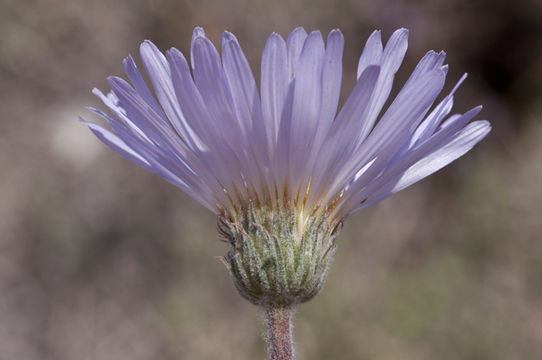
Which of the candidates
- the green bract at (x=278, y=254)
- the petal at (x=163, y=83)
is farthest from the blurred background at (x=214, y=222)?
the petal at (x=163, y=83)

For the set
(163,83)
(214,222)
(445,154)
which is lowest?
(214,222)

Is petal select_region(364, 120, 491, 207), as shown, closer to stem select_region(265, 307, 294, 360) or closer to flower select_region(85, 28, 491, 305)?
flower select_region(85, 28, 491, 305)

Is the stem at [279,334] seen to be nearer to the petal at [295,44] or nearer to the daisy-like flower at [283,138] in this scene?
the daisy-like flower at [283,138]

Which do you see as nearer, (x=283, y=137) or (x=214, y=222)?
(x=283, y=137)

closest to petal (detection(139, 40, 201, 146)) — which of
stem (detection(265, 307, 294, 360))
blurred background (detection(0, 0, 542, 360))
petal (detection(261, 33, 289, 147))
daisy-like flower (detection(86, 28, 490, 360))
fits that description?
daisy-like flower (detection(86, 28, 490, 360))

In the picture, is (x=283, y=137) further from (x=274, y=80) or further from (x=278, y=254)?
(x=278, y=254)

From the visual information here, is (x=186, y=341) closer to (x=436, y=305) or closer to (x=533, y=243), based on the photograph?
(x=436, y=305)

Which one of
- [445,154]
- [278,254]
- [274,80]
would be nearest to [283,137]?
[274,80]
